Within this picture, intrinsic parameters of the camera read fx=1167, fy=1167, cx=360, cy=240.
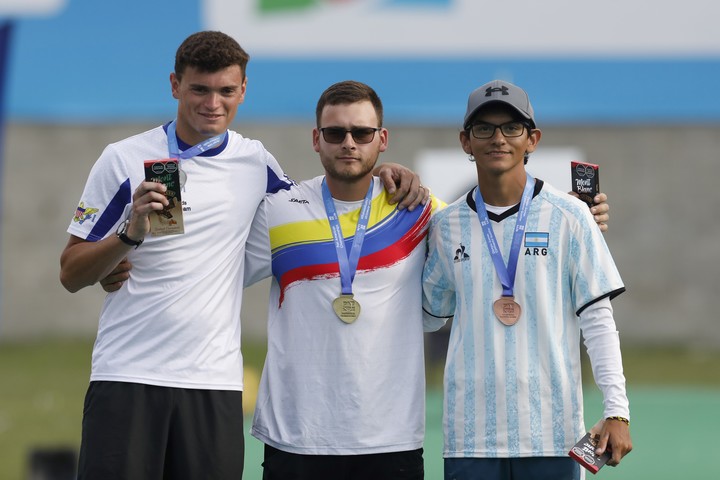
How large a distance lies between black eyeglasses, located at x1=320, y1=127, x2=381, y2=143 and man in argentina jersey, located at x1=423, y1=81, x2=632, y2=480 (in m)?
0.38

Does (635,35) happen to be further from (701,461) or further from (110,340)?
(110,340)

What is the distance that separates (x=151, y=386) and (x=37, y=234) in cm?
1034

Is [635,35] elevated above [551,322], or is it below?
above

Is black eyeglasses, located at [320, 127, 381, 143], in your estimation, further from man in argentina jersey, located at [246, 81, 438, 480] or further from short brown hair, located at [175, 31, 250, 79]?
short brown hair, located at [175, 31, 250, 79]

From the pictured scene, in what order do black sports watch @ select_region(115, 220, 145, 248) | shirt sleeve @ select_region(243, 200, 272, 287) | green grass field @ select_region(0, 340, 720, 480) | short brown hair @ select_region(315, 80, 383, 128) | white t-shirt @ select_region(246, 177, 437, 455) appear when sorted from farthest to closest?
1. green grass field @ select_region(0, 340, 720, 480)
2. shirt sleeve @ select_region(243, 200, 272, 287)
3. short brown hair @ select_region(315, 80, 383, 128)
4. white t-shirt @ select_region(246, 177, 437, 455)
5. black sports watch @ select_region(115, 220, 145, 248)

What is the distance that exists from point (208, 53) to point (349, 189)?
70 centimetres

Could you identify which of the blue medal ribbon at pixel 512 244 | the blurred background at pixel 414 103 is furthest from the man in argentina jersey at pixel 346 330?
the blurred background at pixel 414 103

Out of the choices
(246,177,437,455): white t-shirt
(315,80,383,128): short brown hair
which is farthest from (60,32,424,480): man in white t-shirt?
(315,80,383,128): short brown hair

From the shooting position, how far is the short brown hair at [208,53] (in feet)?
13.4

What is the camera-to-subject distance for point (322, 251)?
4.21 meters

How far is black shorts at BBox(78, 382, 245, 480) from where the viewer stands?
3982 millimetres

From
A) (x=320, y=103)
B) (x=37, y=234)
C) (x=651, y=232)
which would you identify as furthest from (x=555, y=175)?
(x=320, y=103)

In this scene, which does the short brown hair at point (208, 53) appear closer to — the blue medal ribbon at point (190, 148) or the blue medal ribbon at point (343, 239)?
the blue medal ribbon at point (190, 148)

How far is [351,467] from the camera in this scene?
4125mm
